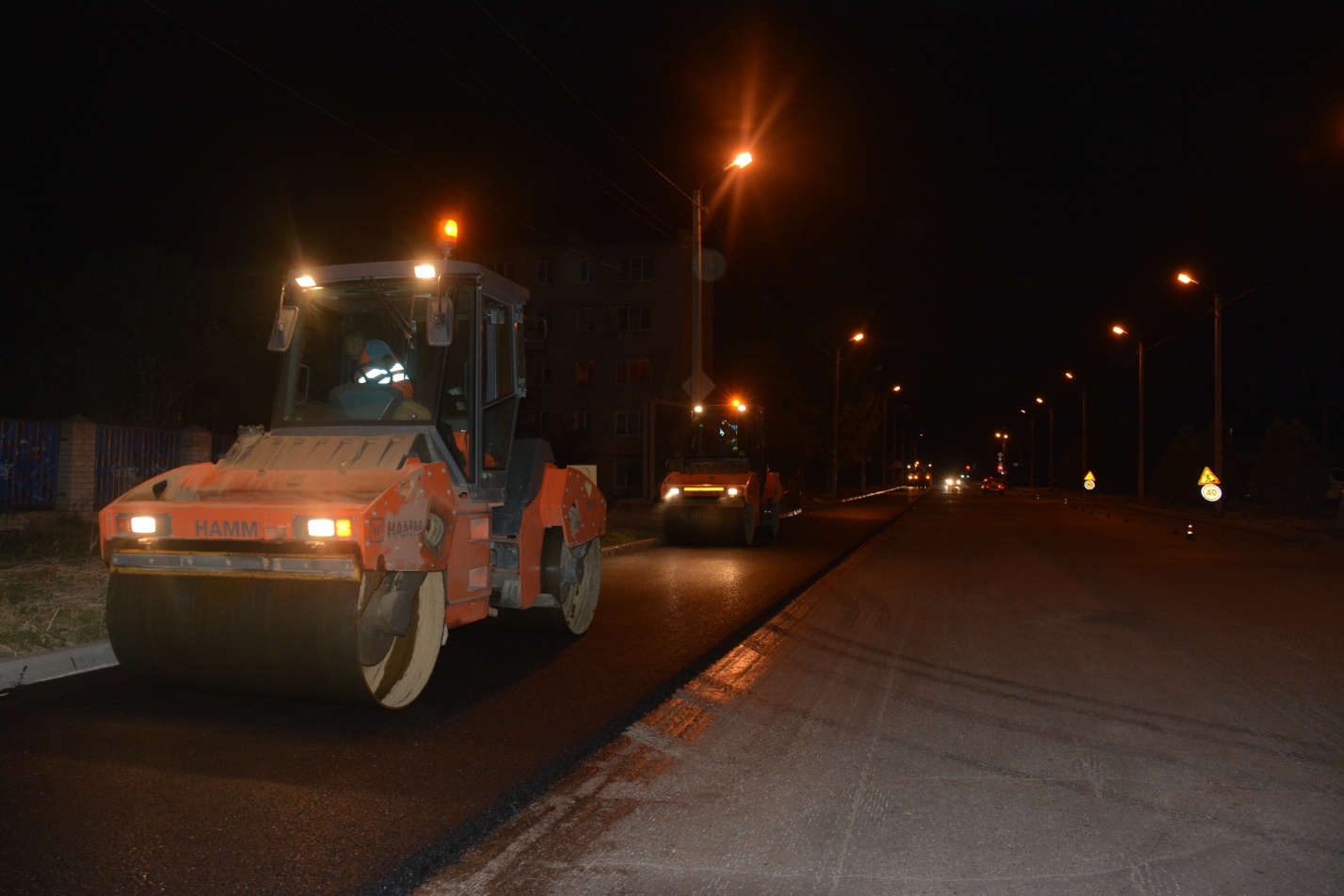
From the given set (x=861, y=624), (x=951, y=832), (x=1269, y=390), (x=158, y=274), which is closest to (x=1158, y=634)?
(x=861, y=624)

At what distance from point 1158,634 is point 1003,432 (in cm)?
16510

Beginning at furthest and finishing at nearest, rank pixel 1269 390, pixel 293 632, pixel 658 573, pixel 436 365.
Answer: pixel 1269 390, pixel 658 573, pixel 436 365, pixel 293 632

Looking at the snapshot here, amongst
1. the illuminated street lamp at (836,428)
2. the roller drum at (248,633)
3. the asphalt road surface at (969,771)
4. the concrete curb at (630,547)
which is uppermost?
the illuminated street lamp at (836,428)

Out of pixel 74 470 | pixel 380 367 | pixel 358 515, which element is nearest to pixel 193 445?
pixel 74 470

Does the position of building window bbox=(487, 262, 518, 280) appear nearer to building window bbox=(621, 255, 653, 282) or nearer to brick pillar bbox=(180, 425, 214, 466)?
building window bbox=(621, 255, 653, 282)

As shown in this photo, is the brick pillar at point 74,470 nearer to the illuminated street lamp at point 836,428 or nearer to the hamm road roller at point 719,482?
the hamm road roller at point 719,482

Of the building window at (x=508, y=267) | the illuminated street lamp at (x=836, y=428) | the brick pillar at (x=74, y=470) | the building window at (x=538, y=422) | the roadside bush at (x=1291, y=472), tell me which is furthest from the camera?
the building window at (x=508, y=267)

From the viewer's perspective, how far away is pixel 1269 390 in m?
76.0

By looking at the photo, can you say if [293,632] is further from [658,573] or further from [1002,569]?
[1002,569]

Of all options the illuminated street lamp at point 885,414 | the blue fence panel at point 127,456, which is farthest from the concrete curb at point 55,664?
the illuminated street lamp at point 885,414

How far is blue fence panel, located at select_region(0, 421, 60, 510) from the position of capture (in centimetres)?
1791

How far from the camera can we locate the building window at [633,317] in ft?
177

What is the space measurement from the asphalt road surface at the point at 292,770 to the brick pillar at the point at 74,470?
13093 millimetres

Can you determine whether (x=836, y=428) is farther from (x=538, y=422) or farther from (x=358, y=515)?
(x=358, y=515)
